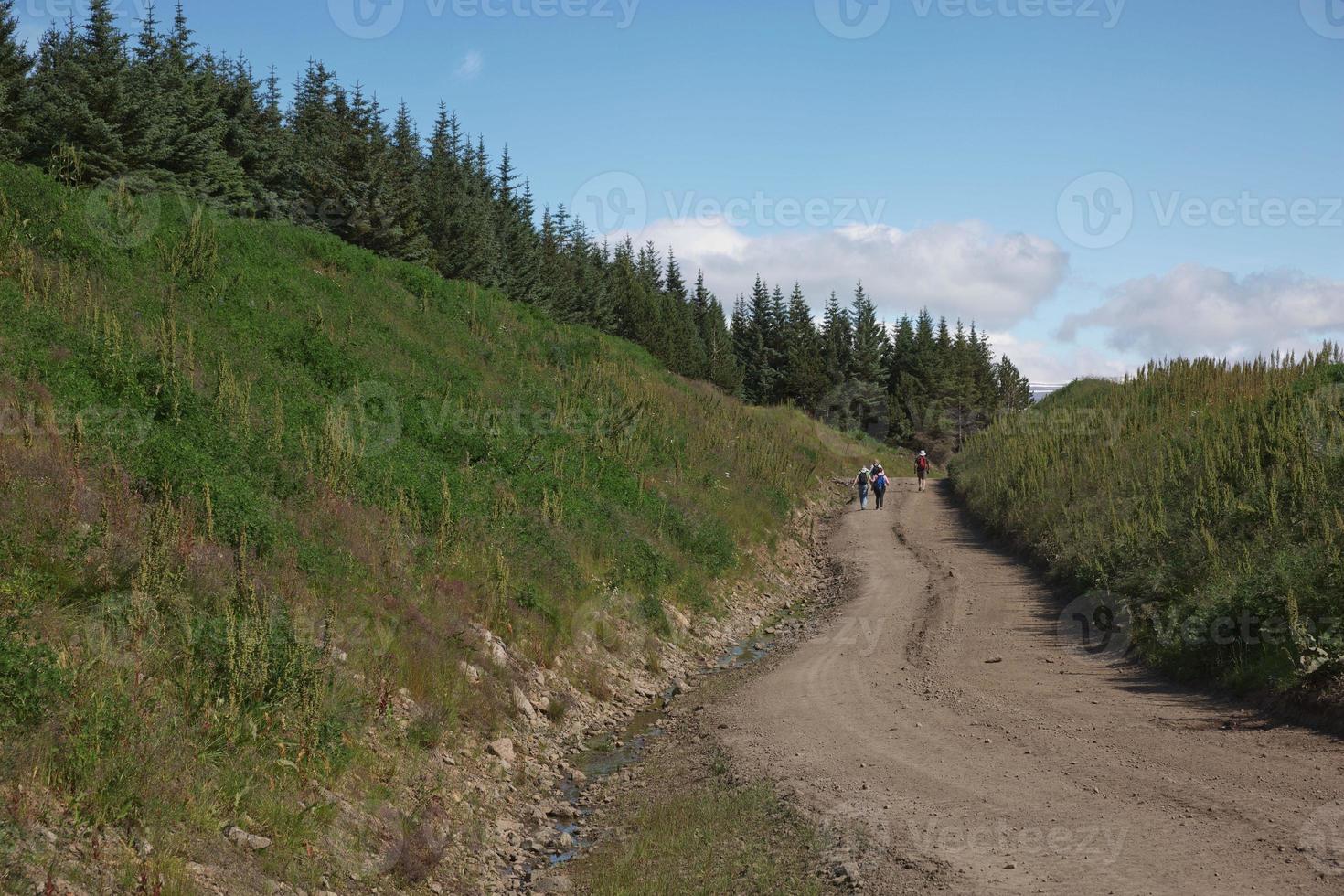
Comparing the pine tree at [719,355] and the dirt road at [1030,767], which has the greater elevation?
the pine tree at [719,355]

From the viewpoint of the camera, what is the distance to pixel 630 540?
733 inches

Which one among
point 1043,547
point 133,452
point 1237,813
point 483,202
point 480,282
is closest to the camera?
point 1237,813

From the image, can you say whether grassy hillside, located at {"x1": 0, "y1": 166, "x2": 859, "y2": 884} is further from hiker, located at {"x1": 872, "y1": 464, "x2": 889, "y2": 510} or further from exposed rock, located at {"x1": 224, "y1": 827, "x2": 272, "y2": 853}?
hiker, located at {"x1": 872, "y1": 464, "x2": 889, "y2": 510}

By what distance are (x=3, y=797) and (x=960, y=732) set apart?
30.6ft

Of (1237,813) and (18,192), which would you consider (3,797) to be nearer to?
(1237,813)

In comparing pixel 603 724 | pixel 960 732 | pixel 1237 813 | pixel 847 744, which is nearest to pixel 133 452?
pixel 603 724

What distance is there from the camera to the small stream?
8695mm

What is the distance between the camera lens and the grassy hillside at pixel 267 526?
696 cm
